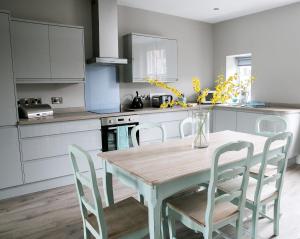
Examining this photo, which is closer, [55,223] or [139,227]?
[139,227]

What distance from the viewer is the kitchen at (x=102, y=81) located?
9.28ft

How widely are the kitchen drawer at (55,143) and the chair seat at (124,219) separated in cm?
161

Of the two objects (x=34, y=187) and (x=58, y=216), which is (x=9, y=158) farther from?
(x=58, y=216)

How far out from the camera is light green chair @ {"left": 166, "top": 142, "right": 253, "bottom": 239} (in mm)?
1531

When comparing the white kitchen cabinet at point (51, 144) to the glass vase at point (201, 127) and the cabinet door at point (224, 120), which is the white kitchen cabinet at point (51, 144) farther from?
the cabinet door at point (224, 120)

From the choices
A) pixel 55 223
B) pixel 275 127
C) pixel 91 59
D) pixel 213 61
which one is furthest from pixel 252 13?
pixel 55 223

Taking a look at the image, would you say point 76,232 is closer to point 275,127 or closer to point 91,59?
point 91,59

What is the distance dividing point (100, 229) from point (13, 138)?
1.94 m

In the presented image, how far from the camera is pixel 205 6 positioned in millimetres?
4117

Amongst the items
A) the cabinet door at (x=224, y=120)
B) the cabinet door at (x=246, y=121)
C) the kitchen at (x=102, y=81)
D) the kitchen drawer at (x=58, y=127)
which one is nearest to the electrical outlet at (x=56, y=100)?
the kitchen at (x=102, y=81)

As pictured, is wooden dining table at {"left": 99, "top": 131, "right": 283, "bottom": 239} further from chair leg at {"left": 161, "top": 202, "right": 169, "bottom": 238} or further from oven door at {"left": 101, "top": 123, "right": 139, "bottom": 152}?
oven door at {"left": 101, "top": 123, "right": 139, "bottom": 152}

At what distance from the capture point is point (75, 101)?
3.80 meters

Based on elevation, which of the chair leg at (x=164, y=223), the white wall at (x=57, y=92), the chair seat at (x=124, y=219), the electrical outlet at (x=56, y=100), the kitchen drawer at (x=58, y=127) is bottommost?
the chair leg at (x=164, y=223)

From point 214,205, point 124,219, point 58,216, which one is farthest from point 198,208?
point 58,216
